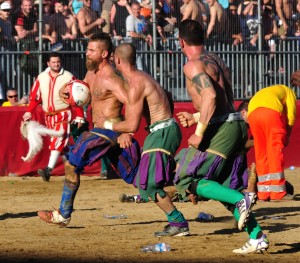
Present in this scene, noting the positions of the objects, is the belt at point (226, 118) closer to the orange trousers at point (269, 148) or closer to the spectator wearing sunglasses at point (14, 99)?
the orange trousers at point (269, 148)

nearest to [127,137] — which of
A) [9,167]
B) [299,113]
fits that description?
[9,167]

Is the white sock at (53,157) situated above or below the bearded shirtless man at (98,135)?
below

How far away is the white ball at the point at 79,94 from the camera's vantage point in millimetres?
11688

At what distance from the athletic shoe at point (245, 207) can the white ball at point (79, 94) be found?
3.15 meters

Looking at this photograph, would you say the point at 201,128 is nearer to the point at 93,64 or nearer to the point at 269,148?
the point at 93,64

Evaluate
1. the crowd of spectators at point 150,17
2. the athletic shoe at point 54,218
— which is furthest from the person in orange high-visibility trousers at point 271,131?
the crowd of spectators at point 150,17

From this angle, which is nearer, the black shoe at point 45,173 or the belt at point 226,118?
the belt at point 226,118

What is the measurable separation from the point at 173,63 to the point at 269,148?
613 cm

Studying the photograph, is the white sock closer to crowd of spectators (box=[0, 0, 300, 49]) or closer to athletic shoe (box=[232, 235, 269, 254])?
crowd of spectators (box=[0, 0, 300, 49])

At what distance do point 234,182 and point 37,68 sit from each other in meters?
8.69

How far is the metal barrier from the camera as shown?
17.8 metres

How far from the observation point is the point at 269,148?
1290 cm

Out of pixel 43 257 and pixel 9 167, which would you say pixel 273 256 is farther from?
pixel 9 167

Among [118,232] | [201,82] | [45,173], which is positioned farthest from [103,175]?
[201,82]
